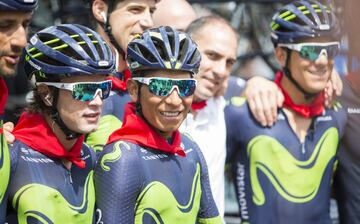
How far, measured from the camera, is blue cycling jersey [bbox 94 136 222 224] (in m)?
3.75

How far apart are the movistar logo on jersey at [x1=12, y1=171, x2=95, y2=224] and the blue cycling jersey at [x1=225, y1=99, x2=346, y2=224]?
1.85 m

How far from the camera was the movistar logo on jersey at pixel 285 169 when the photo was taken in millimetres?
5266

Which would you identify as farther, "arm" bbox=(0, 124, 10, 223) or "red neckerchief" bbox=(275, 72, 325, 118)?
"red neckerchief" bbox=(275, 72, 325, 118)

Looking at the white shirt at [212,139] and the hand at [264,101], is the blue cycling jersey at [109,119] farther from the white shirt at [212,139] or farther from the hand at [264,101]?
the hand at [264,101]

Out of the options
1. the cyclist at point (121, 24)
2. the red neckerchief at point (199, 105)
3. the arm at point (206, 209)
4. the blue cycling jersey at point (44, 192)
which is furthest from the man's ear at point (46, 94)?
the red neckerchief at point (199, 105)

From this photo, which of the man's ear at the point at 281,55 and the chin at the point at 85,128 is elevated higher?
the man's ear at the point at 281,55

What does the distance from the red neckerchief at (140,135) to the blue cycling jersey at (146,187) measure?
0.04 metres

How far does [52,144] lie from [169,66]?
0.79m

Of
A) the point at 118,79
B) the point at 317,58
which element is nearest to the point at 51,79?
the point at 118,79

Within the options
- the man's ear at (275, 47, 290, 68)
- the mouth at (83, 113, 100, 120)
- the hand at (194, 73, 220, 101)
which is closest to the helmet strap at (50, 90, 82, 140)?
the mouth at (83, 113, 100, 120)

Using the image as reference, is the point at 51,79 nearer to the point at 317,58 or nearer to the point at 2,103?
the point at 2,103

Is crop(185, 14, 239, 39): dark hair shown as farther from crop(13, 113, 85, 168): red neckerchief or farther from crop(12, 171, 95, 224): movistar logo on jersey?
crop(12, 171, 95, 224): movistar logo on jersey

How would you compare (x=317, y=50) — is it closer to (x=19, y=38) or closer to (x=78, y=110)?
(x=78, y=110)

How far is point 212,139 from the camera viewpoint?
5.16 metres
